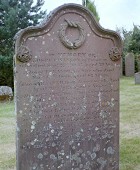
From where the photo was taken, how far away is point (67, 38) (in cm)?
381

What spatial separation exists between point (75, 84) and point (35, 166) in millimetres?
1046

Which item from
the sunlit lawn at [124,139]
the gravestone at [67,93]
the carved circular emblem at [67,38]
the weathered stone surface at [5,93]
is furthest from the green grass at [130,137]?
the weathered stone surface at [5,93]

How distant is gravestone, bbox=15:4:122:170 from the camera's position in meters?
3.69

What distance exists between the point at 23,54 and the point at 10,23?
33.3 ft

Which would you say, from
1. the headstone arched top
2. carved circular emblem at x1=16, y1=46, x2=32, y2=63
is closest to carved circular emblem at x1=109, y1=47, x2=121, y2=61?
the headstone arched top

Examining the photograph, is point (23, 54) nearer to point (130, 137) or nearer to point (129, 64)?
point (130, 137)

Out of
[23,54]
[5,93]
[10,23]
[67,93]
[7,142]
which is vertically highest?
[10,23]

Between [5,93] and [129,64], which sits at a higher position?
[129,64]

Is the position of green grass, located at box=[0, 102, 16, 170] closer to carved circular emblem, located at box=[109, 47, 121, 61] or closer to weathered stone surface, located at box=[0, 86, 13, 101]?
carved circular emblem, located at box=[109, 47, 121, 61]

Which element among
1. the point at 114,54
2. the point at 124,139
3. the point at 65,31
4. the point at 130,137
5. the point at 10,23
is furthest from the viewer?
the point at 10,23

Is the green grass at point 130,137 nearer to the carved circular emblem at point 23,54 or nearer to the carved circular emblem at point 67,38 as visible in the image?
the carved circular emblem at point 67,38

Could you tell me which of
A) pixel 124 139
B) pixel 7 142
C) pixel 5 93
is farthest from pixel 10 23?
pixel 124 139

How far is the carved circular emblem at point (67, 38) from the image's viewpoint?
3770mm

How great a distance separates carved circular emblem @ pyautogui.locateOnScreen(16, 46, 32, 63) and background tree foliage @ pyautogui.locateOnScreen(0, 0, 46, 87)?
967 centimetres
